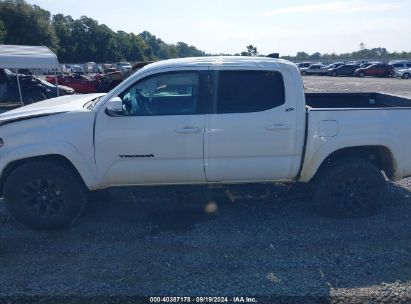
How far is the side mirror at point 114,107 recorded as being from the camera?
4219mm

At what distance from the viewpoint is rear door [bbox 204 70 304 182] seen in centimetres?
445

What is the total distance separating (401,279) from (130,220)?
313 cm

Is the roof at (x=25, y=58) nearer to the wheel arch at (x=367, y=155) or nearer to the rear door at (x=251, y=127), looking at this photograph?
the rear door at (x=251, y=127)

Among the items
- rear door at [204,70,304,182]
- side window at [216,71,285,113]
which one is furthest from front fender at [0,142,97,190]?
side window at [216,71,285,113]

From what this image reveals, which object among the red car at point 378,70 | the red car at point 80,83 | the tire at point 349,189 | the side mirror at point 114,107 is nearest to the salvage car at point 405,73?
the red car at point 378,70

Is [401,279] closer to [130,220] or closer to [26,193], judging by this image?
[130,220]

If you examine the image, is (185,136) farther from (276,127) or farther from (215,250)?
(215,250)

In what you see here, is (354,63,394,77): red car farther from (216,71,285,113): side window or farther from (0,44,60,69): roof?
(216,71,285,113): side window

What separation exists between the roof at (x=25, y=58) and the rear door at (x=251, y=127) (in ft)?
46.2

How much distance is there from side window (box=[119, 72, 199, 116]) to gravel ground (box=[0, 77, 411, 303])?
0.97 metres

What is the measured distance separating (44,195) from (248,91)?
2702mm

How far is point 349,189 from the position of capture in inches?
192

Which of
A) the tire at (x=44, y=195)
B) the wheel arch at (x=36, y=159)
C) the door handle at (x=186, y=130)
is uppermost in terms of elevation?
the door handle at (x=186, y=130)

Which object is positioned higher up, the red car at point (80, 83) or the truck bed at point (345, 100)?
the truck bed at point (345, 100)
